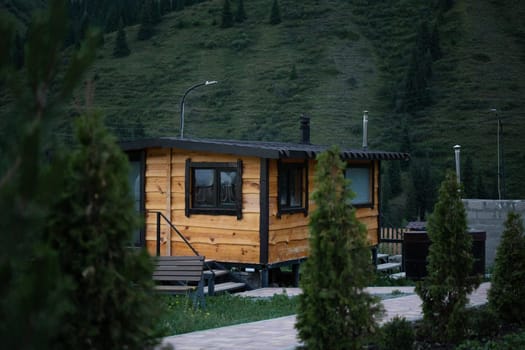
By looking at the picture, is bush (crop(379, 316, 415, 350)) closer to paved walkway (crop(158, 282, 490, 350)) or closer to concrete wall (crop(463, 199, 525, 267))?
paved walkway (crop(158, 282, 490, 350))

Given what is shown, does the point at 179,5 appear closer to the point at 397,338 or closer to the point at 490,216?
the point at 490,216

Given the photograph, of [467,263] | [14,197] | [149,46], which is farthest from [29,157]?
[149,46]

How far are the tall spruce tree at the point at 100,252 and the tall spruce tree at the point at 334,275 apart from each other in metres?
2.31

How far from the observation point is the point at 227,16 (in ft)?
253

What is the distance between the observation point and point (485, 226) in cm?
1745

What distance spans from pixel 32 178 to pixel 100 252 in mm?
1512

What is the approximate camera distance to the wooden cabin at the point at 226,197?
14.2m

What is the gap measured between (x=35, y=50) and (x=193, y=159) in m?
11.9

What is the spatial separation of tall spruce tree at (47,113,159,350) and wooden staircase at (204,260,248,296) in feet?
28.0

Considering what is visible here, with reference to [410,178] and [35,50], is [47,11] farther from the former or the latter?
[410,178]

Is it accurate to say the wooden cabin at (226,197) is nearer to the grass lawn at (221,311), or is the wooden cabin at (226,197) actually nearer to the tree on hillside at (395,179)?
the grass lawn at (221,311)

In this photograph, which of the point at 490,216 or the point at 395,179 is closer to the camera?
the point at 490,216

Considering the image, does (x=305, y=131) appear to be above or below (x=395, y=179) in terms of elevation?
above

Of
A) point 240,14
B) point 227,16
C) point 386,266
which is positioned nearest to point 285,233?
point 386,266
